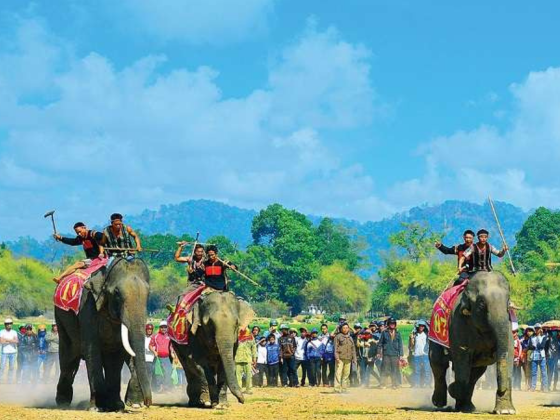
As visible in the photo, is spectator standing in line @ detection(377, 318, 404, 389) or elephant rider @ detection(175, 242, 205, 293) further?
spectator standing in line @ detection(377, 318, 404, 389)

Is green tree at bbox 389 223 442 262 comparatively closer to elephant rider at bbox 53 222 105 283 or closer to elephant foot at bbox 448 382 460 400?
elephant foot at bbox 448 382 460 400

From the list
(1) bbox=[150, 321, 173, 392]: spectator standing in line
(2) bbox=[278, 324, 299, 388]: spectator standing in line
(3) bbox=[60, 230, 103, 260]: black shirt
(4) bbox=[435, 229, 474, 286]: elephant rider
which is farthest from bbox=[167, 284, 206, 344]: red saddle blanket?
(2) bbox=[278, 324, 299, 388]: spectator standing in line

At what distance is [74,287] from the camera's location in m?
22.6

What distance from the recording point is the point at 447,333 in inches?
916

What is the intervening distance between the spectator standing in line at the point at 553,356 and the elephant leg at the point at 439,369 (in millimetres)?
10093

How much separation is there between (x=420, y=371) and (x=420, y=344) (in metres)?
0.83

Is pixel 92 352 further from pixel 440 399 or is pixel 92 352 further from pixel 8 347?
pixel 8 347

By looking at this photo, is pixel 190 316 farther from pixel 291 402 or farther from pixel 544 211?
pixel 544 211

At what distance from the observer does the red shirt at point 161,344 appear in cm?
3122

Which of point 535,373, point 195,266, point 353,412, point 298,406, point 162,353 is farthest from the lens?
point 535,373

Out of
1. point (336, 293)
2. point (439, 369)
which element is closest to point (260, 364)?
point (439, 369)

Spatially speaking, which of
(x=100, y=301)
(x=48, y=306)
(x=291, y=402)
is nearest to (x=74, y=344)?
(x=100, y=301)

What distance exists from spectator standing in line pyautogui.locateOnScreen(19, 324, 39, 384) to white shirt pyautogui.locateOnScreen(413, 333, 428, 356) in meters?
11.7

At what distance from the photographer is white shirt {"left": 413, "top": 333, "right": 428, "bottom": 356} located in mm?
34375
